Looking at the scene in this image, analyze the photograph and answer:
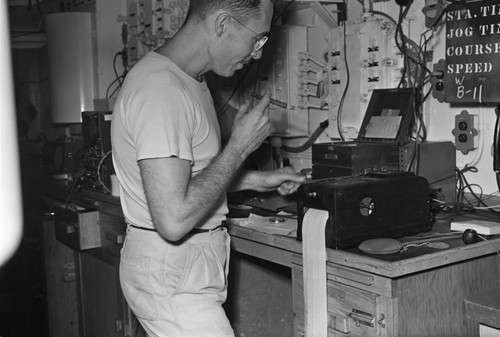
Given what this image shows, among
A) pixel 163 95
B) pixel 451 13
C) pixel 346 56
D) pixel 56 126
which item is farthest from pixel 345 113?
pixel 56 126

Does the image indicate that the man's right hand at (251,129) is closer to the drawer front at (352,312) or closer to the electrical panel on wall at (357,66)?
the drawer front at (352,312)

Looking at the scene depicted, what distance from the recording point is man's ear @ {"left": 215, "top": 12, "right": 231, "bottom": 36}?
1.62 m

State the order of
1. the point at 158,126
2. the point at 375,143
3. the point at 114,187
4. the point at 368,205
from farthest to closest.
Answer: the point at 114,187, the point at 375,143, the point at 368,205, the point at 158,126

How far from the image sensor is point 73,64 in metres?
3.83

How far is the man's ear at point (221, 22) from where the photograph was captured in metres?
1.62

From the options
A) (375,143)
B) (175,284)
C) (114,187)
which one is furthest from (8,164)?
(114,187)

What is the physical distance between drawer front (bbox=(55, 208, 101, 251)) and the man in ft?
4.22

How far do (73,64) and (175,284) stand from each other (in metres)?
2.60

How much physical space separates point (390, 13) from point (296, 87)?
540mm

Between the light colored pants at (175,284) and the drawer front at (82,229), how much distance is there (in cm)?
130

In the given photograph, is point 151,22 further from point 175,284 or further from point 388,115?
point 175,284

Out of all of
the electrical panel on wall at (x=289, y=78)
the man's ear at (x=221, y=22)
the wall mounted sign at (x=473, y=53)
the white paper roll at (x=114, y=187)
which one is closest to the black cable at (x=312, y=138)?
the electrical panel on wall at (x=289, y=78)

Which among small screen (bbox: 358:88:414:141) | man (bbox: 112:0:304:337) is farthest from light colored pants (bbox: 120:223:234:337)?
small screen (bbox: 358:88:414:141)

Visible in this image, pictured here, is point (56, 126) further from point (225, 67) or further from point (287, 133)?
point (225, 67)
